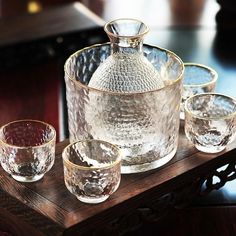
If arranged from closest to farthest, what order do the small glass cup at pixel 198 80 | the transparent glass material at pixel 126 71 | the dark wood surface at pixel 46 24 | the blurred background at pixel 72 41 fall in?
the transparent glass material at pixel 126 71, the small glass cup at pixel 198 80, the blurred background at pixel 72 41, the dark wood surface at pixel 46 24

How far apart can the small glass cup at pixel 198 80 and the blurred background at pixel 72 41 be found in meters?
0.18

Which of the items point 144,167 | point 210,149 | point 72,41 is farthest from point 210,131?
point 72,41

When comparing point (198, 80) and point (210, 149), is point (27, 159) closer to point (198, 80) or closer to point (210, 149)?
point (210, 149)

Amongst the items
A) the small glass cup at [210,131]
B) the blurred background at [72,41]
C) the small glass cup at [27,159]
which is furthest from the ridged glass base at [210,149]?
the blurred background at [72,41]

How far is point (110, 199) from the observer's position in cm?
100

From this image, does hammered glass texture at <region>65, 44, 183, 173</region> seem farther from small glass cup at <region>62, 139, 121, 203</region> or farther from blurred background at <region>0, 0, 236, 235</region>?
blurred background at <region>0, 0, 236, 235</region>

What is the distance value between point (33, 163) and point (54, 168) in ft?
0.11

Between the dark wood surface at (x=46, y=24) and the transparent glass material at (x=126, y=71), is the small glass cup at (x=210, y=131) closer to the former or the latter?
the transparent glass material at (x=126, y=71)

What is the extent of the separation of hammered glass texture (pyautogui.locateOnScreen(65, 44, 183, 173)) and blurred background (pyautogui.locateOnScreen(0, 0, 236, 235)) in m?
0.28

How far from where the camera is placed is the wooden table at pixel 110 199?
3.19 feet

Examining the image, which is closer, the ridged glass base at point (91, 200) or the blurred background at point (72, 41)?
the ridged glass base at point (91, 200)

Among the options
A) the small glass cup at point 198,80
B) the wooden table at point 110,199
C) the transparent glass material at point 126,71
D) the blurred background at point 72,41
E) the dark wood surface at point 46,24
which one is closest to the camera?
the wooden table at point 110,199

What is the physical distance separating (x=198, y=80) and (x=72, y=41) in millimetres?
456

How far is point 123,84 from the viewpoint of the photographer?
3.55 feet
